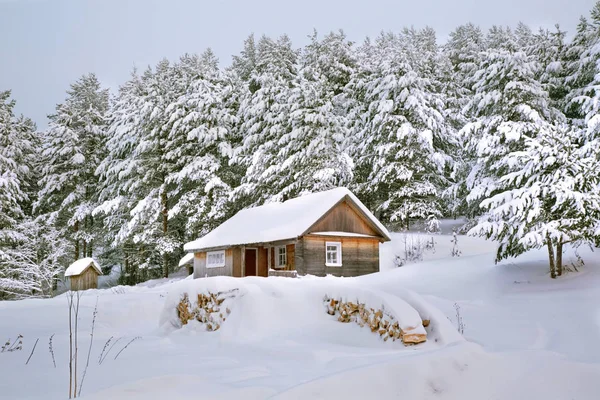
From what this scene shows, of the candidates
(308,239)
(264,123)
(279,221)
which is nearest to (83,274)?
(279,221)

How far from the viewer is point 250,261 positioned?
27859 mm

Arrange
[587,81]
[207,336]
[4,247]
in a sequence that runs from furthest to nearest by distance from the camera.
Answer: [4,247], [587,81], [207,336]

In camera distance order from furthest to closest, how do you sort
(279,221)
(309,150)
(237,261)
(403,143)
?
(403,143)
(309,150)
(237,261)
(279,221)

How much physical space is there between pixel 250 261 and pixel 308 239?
6.11 metres

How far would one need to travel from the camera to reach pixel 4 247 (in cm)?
2727

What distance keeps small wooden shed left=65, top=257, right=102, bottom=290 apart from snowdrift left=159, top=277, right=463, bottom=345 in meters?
21.0

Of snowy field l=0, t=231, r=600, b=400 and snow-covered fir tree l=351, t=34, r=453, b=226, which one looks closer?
snowy field l=0, t=231, r=600, b=400

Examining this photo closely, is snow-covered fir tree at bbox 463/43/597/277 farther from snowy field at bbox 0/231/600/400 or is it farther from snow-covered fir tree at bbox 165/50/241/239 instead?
snow-covered fir tree at bbox 165/50/241/239

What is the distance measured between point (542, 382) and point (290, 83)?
32891 mm

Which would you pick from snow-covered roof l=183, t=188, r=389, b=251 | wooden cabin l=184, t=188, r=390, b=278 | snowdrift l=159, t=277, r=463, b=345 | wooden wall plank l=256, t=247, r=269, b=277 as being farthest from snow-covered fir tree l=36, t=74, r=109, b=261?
snowdrift l=159, t=277, r=463, b=345

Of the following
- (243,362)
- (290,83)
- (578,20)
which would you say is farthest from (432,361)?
(290,83)

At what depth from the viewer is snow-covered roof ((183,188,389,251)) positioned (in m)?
22.7

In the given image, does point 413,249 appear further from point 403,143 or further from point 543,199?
point 543,199

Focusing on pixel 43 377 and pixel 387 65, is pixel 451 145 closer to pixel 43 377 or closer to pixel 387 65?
pixel 387 65
